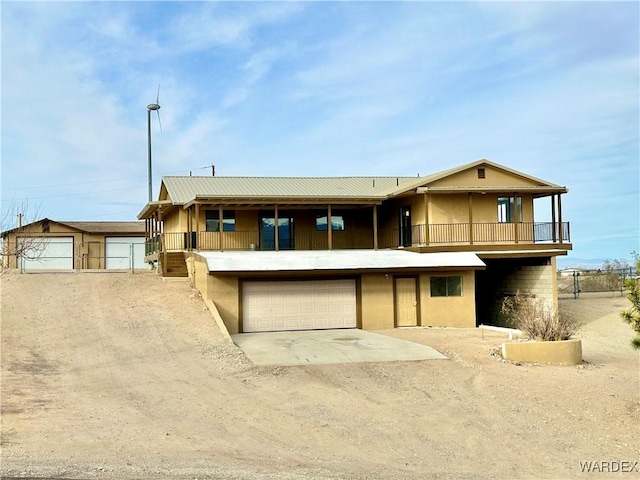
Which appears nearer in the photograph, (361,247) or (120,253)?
(361,247)

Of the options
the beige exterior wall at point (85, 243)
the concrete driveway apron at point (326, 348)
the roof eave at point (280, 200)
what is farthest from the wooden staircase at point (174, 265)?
the beige exterior wall at point (85, 243)

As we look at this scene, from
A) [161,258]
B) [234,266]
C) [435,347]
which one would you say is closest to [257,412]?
[435,347]

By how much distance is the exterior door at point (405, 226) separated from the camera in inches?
1166

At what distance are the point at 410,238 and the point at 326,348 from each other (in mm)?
11232

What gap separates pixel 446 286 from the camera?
2594 cm

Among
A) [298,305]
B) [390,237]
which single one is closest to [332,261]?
[298,305]

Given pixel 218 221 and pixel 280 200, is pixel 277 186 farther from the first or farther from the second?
pixel 280 200

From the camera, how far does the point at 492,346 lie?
19938 mm

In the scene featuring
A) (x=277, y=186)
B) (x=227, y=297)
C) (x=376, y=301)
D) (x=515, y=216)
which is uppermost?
(x=277, y=186)

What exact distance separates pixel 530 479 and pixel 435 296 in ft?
53.0

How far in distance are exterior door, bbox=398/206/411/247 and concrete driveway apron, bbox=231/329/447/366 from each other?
7.65m

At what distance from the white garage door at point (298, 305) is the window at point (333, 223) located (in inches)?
284

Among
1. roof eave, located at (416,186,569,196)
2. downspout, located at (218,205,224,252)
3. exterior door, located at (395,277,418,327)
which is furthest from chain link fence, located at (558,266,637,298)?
downspout, located at (218,205,224,252)

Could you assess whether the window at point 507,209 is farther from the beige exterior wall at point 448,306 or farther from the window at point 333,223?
the window at point 333,223
